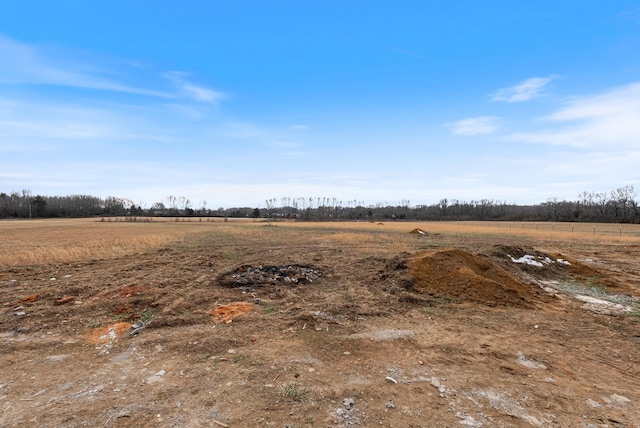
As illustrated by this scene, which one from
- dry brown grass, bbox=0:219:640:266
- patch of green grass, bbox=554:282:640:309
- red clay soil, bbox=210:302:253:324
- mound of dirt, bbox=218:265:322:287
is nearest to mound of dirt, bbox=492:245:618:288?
patch of green grass, bbox=554:282:640:309

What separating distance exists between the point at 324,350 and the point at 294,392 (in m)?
1.43

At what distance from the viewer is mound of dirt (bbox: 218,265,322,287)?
10.5 meters

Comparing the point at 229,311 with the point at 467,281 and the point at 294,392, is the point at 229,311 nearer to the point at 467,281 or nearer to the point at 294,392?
the point at 294,392

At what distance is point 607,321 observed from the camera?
734 centimetres

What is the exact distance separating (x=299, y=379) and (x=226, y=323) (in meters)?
2.91

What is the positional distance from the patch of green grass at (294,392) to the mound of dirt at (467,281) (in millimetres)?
6120

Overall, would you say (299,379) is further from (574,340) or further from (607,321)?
(607,321)

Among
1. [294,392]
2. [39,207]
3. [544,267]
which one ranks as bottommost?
[294,392]

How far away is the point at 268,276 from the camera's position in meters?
11.2

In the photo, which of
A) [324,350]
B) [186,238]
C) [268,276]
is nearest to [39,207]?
[186,238]

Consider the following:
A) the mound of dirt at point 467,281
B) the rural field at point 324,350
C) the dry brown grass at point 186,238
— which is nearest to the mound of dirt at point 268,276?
the rural field at point 324,350

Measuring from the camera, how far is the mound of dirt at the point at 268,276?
1045 centimetres

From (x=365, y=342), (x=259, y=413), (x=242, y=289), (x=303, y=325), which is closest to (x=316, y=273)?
(x=242, y=289)

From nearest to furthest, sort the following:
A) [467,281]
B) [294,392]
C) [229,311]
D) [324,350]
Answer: [294,392] → [324,350] → [229,311] → [467,281]
